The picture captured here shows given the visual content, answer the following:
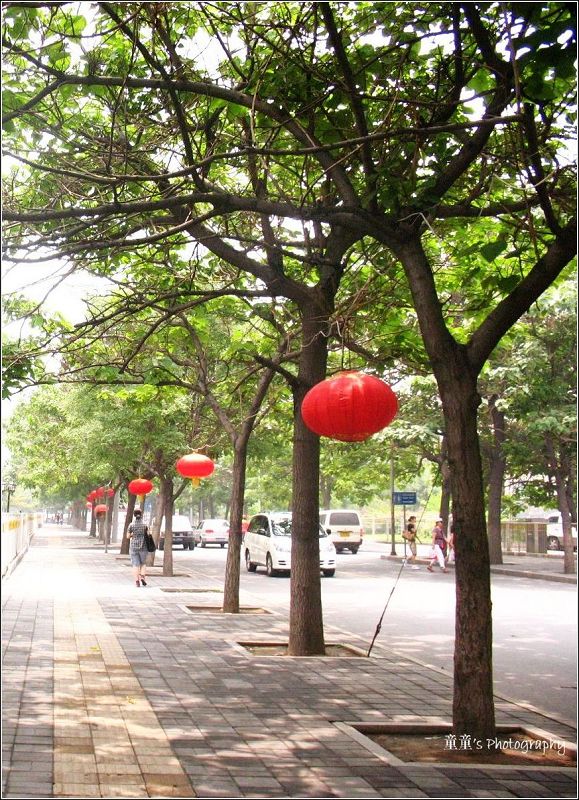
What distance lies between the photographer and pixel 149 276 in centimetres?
1317

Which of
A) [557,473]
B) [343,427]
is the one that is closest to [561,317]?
[557,473]

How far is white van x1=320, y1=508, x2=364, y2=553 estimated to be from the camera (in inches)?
1955

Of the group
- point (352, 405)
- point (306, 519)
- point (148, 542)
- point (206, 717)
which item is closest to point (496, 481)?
point (148, 542)

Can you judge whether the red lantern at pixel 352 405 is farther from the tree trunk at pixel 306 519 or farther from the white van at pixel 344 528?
the white van at pixel 344 528

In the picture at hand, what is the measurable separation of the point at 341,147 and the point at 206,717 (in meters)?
4.88

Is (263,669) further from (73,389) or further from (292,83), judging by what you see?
→ (73,389)

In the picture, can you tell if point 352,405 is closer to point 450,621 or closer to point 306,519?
point 306,519

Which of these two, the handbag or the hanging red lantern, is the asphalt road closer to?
the handbag

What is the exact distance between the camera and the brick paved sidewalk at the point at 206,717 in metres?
6.02

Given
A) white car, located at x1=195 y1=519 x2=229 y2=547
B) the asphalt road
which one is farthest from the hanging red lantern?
white car, located at x1=195 y1=519 x2=229 y2=547

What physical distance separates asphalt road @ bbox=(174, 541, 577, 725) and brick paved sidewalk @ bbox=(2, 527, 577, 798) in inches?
34.3

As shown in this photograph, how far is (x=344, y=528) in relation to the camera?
4997cm

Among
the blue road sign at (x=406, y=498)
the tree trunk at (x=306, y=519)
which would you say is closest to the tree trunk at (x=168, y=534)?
the blue road sign at (x=406, y=498)

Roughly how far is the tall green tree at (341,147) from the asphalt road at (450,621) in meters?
2.54
